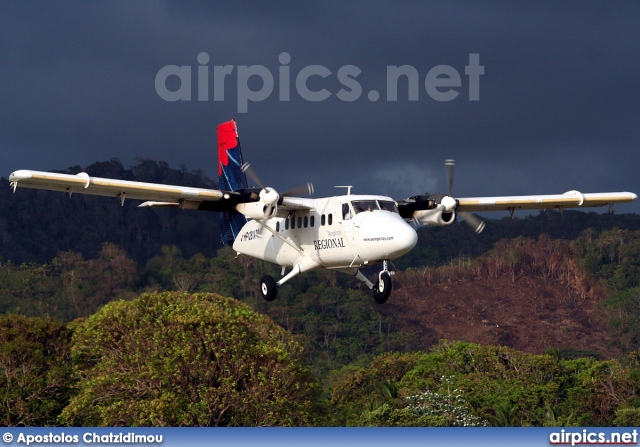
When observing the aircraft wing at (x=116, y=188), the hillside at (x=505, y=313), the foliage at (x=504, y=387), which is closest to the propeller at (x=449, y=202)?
the aircraft wing at (x=116, y=188)

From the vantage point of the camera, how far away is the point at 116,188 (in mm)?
37719

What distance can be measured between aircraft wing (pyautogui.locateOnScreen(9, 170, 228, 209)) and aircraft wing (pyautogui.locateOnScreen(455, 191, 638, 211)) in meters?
8.95

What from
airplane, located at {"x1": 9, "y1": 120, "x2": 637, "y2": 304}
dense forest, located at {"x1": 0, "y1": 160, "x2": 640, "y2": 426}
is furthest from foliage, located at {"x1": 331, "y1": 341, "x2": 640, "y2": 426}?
airplane, located at {"x1": 9, "y1": 120, "x2": 637, "y2": 304}

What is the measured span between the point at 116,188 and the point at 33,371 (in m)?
29.9

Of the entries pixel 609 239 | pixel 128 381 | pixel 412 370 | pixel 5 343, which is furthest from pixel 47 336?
pixel 609 239

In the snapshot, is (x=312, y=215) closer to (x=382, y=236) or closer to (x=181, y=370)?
(x=382, y=236)

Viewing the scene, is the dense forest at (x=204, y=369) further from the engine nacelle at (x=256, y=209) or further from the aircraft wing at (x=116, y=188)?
the engine nacelle at (x=256, y=209)

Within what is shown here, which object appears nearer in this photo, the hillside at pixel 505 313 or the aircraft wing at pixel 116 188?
the aircraft wing at pixel 116 188

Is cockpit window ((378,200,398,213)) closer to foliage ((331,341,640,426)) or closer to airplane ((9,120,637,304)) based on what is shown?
airplane ((9,120,637,304))

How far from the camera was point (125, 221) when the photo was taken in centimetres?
14550

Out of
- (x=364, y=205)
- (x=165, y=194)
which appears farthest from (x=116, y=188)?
(x=364, y=205)

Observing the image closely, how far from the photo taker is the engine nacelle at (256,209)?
38.0 meters

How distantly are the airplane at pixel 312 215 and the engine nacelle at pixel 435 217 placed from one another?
0.02 metres

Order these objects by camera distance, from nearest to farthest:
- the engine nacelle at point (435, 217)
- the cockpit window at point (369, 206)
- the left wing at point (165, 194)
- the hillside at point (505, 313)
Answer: the left wing at point (165, 194)
the cockpit window at point (369, 206)
the engine nacelle at point (435, 217)
the hillside at point (505, 313)
